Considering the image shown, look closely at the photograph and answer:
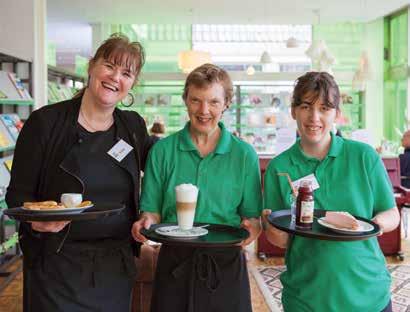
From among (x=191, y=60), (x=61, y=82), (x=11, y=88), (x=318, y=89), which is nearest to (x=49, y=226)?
(x=318, y=89)

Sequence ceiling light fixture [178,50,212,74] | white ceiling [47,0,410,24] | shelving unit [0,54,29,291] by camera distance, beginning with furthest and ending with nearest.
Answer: white ceiling [47,0,410,24]
ceiling light fixture [178,50,212,74]
shelving unit [0,54,29,291]

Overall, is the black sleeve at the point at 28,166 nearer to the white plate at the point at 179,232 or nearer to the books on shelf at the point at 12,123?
the white plate at the point at 179,232

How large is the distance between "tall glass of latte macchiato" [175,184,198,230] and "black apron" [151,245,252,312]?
0.53 ft

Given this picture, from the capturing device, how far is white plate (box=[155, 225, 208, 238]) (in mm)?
Result: 1549

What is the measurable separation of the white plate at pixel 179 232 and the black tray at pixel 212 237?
0.02m

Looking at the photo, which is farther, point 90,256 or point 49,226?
point 90,256

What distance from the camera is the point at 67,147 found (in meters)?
1.75

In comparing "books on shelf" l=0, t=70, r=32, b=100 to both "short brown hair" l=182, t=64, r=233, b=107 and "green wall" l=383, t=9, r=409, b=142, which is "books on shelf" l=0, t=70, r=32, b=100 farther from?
"green wall" l=383, t=9, r=409, b=142

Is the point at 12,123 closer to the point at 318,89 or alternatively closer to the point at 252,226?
the point at 252,226

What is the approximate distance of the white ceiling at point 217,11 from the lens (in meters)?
9.58

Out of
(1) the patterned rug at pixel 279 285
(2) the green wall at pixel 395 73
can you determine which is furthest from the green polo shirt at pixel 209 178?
(2) the green wall at pixel 395 73

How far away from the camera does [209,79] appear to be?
1740 mm

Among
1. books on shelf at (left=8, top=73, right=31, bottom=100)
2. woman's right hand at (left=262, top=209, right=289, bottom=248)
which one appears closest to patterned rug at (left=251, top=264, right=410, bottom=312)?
woman's right hand at (left=262, top=209, right=289, bottom=248)

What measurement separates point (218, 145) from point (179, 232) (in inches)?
15.4
